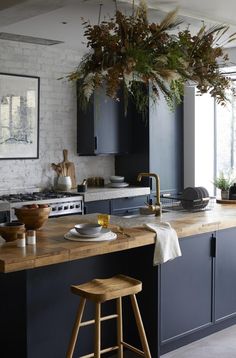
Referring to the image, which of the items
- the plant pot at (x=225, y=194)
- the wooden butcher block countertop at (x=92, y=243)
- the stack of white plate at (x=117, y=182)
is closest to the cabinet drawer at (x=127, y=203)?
the stack of white plate at (x=117, y=182)

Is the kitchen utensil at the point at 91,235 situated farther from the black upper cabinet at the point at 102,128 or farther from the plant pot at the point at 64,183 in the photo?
the black upper cabinet at the point at 102,128

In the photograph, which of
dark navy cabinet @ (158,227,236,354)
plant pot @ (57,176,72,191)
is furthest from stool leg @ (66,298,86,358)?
plant pot @ (57,176,72,191)

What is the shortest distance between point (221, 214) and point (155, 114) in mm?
2768

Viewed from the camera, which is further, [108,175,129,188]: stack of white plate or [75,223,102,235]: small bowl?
[108,175,129,188]: stack of white plate

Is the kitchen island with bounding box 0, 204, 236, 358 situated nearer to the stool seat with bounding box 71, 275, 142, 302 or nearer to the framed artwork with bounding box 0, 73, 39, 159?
the stool seat with bounding box 71, 275, 142, 302

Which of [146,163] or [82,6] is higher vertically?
[82,6]

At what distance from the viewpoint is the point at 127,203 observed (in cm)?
695

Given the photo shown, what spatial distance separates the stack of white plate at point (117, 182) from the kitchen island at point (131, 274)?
88.1 inches

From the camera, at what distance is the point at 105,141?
7.12 meters

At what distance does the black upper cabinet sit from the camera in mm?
7020

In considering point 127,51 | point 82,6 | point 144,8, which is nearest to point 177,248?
point 127,51

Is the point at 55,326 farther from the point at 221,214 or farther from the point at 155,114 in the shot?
the point at 155,114

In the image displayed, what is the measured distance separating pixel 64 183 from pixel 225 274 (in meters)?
2.85

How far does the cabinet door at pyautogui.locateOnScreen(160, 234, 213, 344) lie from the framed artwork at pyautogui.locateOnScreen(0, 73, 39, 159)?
10.0 feet
